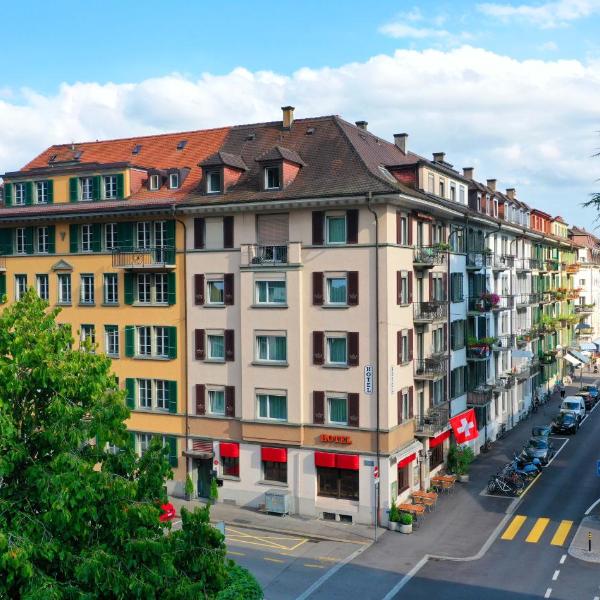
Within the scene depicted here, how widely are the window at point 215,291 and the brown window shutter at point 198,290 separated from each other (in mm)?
357

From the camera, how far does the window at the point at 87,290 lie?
4716 centimetres

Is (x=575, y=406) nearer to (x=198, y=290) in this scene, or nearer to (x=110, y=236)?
(x=198, y=290)

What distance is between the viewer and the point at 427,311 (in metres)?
43.7

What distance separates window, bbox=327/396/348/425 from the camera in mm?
40219

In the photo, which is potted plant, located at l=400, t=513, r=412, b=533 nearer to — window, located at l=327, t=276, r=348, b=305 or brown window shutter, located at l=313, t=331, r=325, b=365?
brown window shutter, located at l=313, t=331, r=325, b=365

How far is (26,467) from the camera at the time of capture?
1884cm

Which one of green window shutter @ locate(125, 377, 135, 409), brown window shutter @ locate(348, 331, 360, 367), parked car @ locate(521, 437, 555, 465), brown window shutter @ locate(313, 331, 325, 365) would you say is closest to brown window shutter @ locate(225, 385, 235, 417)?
brown window shutter @ locate(313, 331, 325, 365)

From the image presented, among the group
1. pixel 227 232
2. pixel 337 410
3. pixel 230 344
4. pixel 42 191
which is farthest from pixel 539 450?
pixel 42 191

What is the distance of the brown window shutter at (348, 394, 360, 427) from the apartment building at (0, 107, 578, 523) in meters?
0.08

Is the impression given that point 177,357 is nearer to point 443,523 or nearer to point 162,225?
point 162,225

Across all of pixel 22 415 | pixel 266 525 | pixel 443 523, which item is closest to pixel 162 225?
pixel 266 525

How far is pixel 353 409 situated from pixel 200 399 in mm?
9491

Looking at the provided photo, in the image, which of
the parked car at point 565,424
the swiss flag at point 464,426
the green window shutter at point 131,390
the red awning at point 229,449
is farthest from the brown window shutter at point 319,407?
the parked car at point 565,424

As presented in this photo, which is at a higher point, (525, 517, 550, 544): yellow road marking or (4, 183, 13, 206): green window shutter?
(4, 183, 13, 206): green window shutter
